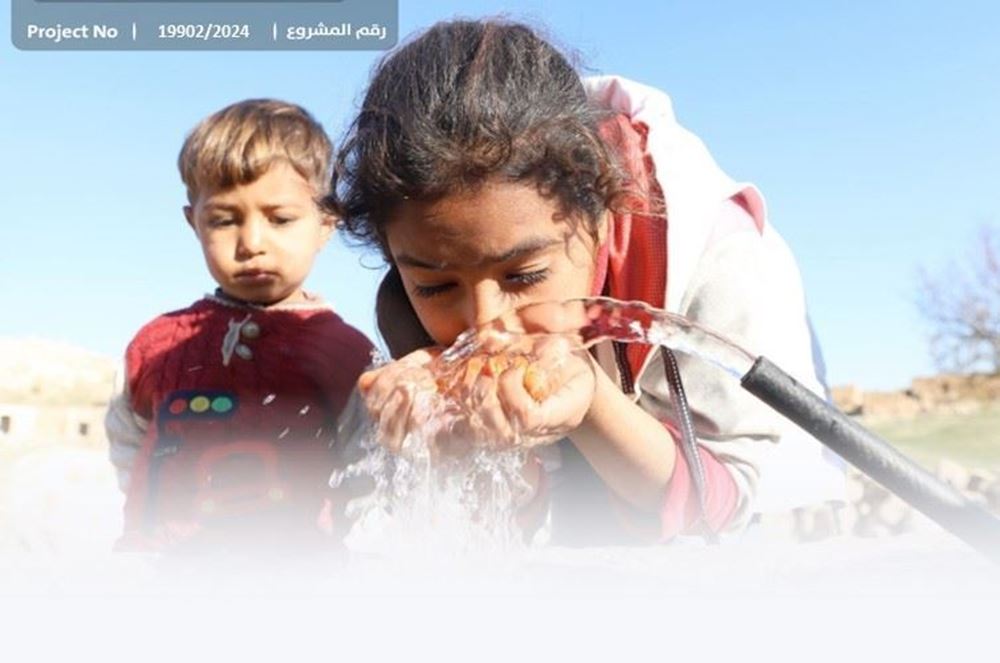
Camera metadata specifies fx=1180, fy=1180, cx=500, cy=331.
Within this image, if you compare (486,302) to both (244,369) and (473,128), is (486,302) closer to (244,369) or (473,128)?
(473,128)

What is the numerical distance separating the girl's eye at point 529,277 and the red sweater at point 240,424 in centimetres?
64

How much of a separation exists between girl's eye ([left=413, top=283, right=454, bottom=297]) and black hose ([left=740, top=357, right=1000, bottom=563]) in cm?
50

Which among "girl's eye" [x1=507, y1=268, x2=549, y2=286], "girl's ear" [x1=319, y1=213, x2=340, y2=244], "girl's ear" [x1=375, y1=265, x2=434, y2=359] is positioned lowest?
"girl's ear" [x1=375, y1=265, x2=434, y2=359]

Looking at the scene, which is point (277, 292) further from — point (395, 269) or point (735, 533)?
point (735, 533)

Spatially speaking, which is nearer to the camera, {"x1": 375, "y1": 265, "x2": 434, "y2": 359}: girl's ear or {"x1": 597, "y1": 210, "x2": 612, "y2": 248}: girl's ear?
{"x1": 597, "y1": 210, "x2": 612, "y2": 248}: girl's ear

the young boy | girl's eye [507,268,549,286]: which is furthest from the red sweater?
girl's eye [507,268,549,286]

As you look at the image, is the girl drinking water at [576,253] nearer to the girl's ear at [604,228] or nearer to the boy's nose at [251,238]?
the girl's ear at [604,228]

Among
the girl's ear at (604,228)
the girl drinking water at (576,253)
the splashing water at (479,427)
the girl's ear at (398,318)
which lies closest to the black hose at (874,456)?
the splashing water at (479,427)

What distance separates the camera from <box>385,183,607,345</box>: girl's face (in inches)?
55.9

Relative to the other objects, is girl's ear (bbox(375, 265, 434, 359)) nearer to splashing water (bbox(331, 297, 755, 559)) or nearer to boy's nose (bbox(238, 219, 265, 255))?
splashing water (bbox(331, 297, 755, 559))

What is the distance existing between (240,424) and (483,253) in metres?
0.72

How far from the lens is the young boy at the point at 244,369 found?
6.32ft

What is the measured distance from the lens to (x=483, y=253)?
141cm

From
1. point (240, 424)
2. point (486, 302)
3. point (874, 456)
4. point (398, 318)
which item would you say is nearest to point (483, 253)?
point (486, 302)
